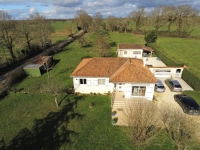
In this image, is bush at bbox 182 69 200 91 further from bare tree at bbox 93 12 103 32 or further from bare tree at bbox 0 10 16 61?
bare tree at bbox 93 12 103 32

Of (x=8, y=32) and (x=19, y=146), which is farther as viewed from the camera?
(x=8, y=32)

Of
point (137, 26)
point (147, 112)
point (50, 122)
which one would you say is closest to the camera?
point (147, 112)

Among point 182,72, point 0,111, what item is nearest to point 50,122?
point 0,111

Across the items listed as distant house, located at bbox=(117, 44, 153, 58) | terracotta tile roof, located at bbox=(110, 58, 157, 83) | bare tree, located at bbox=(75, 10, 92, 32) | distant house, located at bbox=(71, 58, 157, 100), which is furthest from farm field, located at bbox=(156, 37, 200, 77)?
bare tree, located at bbox=(75, 10, 92, 32)

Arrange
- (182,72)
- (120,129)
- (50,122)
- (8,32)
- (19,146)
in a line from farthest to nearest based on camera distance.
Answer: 1. (8,32)
2. (182,72)
3. (50,122)
4. (120,129)
5. (19,146)

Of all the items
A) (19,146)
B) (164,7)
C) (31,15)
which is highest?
(164,7)

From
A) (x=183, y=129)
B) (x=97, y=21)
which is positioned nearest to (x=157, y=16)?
(x=97, y=21)

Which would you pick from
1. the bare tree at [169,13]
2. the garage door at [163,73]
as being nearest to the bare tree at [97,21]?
the bare tree at [169,13]

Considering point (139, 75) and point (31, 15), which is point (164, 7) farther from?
point (139, 75)
